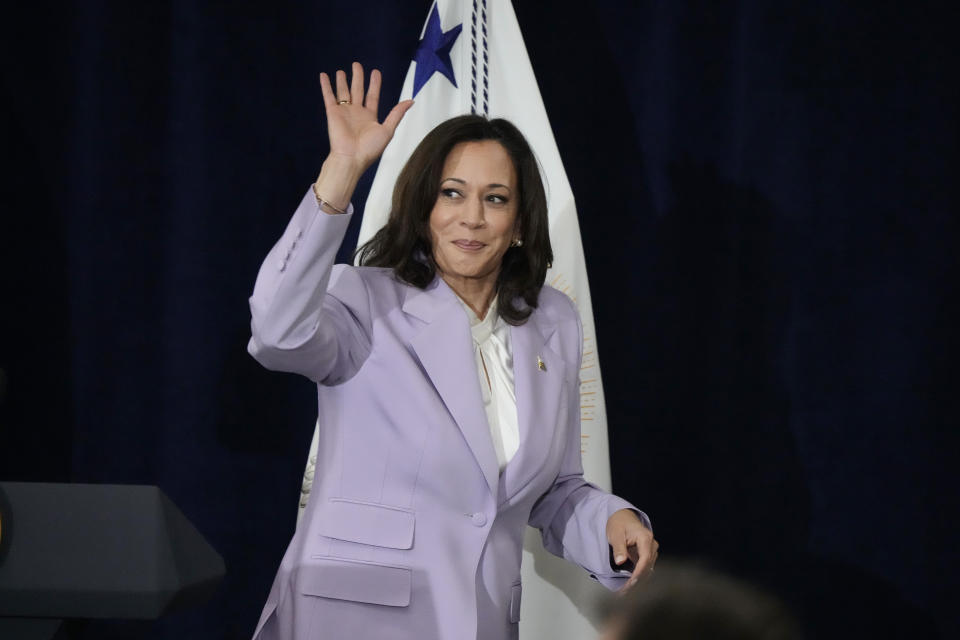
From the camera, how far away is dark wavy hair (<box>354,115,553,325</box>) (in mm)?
1940

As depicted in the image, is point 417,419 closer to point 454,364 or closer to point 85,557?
point 454,364

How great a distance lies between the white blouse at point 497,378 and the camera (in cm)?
179

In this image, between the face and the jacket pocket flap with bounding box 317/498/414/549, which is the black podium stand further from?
the face

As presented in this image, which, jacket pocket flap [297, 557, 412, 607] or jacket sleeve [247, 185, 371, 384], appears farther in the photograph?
jacket pocket flap [297, 557, 412, 607]

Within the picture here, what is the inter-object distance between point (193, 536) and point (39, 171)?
6.81ft

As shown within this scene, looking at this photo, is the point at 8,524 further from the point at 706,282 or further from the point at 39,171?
the point at 706,282

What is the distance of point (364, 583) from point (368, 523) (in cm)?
9

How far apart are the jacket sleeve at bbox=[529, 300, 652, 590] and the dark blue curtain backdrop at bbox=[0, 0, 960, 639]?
3.20 ft

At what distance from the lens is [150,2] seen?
9.27 feet

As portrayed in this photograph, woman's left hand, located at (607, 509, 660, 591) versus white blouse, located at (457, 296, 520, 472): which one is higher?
white blouse, located at (457, 296, 520, 472)

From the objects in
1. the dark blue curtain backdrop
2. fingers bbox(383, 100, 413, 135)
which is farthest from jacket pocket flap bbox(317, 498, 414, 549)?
the dark blue curtain backdrop

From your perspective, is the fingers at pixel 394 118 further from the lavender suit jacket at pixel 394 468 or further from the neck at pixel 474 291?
the neck at pixel 474 291

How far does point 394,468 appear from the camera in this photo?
1679 mm

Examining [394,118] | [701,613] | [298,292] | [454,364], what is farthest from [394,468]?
[701,613]
